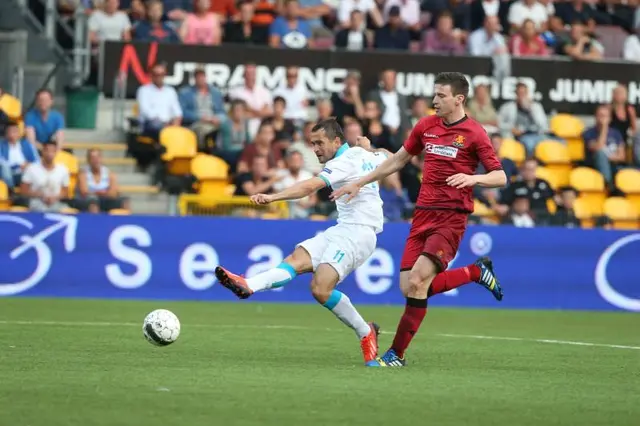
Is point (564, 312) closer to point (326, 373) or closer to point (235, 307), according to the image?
point (235, 307)

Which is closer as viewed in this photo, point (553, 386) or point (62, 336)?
point (553, 386)

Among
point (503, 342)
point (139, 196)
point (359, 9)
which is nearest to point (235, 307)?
point (139, 196)

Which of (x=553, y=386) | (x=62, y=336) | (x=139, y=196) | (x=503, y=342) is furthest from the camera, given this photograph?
(x=139, y=196)

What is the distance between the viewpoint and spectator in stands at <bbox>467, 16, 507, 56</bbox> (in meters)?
25.5

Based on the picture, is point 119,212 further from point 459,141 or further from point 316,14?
point 459,141

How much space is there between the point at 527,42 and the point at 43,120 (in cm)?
906

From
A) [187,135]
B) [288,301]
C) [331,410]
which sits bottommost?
[288,301]

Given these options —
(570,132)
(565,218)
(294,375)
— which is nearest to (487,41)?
(570,132)

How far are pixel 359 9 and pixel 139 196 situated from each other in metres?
5.83

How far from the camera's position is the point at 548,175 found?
24.2 meters

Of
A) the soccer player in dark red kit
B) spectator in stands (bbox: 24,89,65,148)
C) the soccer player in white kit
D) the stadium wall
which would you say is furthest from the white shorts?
spectator in stands (bbox: 24,89,65,148)

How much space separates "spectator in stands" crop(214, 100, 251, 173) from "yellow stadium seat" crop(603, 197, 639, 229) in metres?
5.94

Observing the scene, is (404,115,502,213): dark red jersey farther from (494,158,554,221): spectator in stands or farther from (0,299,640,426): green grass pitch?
(494,158,554,221): spectator in stands

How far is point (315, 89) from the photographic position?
24547mm
